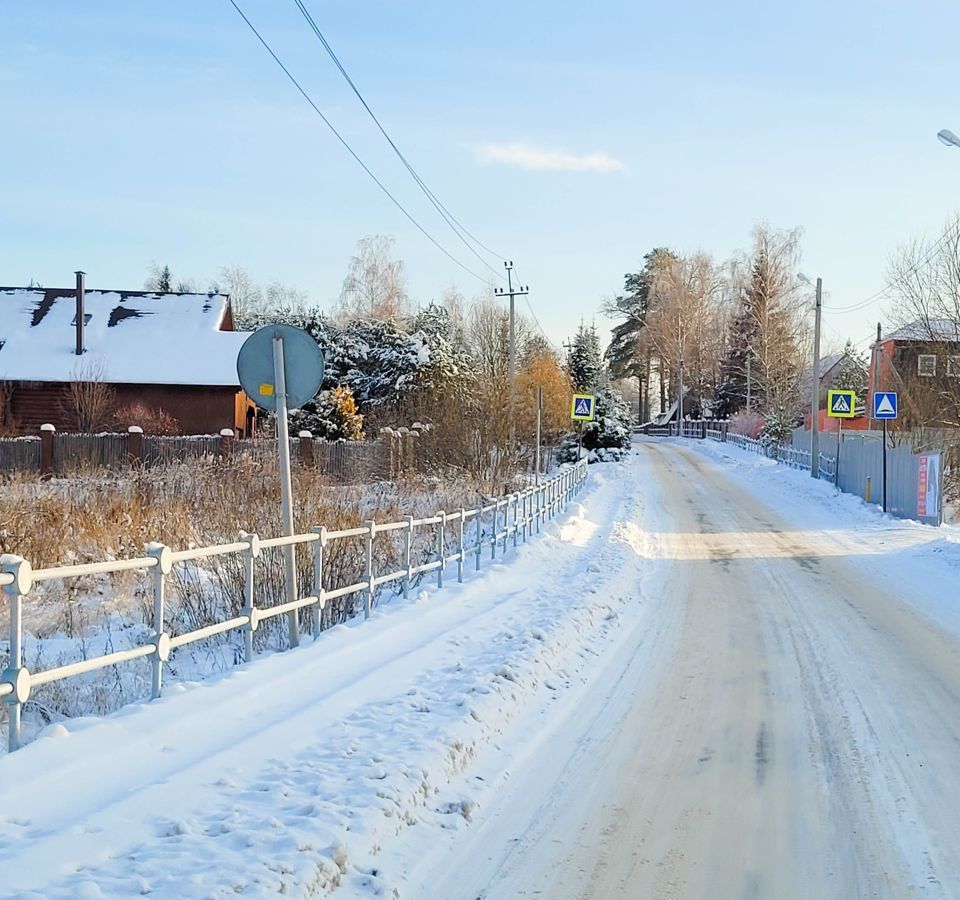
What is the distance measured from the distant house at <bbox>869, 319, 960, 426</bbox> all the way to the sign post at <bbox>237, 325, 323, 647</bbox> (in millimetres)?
25873

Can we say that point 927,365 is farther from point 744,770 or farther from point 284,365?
point 744,770

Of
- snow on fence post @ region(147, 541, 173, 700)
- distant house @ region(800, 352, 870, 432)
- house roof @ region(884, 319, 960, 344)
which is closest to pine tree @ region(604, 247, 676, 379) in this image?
distant house @ region(800, 352, 870, 432)

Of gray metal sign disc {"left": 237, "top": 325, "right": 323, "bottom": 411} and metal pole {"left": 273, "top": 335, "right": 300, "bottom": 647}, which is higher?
gray metal sign disc {"left": 237, "top": 325, "right": 323, "bottom": 411}

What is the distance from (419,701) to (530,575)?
7.50m

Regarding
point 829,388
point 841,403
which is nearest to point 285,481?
point 841,403

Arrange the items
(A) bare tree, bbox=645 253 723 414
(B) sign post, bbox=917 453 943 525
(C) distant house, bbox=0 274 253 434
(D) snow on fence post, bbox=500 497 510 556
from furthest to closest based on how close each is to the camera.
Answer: (A) bare tree, bbox=645 253 723 414 → (C) distant house, bbox=0 274 253 434 → (B) sign post, bbox=917 453 943 525 → (D) snow on fence post, bbox=500 497 510 556

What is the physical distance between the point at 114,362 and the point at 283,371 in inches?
1324

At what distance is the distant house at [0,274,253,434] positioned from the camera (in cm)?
3847

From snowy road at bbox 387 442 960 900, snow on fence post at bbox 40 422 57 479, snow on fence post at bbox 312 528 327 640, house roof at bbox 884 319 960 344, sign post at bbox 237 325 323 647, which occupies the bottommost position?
snowy road at bbox 387 442 960 900

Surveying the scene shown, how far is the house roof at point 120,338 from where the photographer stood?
127 feet

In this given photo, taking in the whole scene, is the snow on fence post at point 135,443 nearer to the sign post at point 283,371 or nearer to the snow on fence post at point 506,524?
the snow on fence post at point 506,524

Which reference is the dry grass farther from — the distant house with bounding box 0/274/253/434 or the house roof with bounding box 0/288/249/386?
the house roof with bounding box 0/288/249/386

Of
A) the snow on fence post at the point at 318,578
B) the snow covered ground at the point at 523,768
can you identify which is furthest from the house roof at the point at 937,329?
the snow on fence post at the point at 318,578

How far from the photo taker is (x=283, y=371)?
878cm
